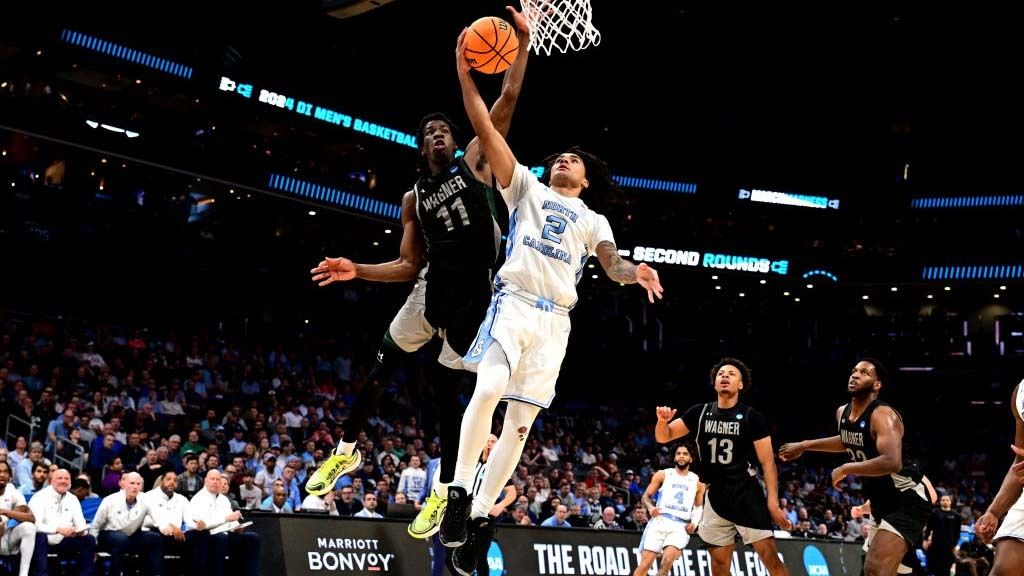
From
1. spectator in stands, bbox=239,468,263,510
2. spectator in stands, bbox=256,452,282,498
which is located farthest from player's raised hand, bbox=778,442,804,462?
spectator in stands, bbox=256,452,282,498

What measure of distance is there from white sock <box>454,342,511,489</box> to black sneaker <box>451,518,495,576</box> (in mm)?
334

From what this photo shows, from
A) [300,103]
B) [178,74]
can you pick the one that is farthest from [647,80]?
[178,74]

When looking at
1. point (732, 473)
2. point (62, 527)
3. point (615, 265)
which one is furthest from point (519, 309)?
point (62, 527)

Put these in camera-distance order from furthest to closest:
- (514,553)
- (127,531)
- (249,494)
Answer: (249,494), (514,553), (127,531)

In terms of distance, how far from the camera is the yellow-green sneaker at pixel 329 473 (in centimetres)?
747

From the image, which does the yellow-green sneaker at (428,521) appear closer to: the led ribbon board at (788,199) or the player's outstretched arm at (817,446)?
the player's outstretched arm at (817,446)

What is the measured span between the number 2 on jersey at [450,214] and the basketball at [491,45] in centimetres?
91

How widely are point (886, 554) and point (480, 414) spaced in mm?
4546

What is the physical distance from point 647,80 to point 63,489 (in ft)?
96.6

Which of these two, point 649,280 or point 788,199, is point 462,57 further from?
point 788,199

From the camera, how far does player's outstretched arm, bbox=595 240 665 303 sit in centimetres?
592

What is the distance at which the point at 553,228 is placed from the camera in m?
6.33

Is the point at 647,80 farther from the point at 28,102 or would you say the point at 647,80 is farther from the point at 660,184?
the point at 28,102

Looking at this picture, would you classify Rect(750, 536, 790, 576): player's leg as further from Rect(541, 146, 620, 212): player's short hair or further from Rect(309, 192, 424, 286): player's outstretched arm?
Rect(309, 192, 424, 286): player's outstretched arm
